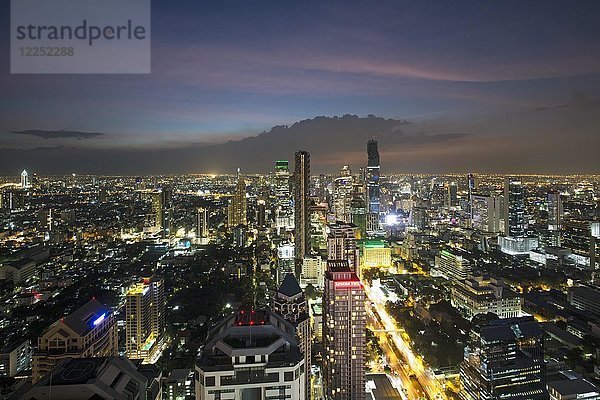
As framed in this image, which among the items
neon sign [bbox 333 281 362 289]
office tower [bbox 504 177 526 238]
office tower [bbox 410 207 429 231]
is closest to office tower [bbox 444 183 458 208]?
office tower [bbox 410 207 429 231]

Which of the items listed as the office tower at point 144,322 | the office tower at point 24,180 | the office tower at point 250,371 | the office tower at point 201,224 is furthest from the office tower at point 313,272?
the office tower at point 250,371

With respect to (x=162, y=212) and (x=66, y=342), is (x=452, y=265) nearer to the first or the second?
(x=66, y=342)

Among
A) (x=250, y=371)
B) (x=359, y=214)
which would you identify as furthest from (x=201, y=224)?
(x=250, y=371)

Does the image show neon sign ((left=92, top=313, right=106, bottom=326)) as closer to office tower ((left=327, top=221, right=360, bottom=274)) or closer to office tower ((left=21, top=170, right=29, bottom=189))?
office tower ((left=21, top=170, right=29, bottom=189))

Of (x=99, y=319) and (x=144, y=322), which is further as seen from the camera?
(x=144, y=322)

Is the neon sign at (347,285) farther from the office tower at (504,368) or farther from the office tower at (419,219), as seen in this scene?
A: the office tower at (419,219)

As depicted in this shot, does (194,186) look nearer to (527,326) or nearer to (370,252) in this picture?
(370,252)
